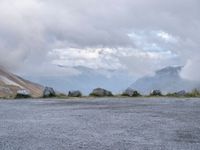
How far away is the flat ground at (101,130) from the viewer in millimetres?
18125

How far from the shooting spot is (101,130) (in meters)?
22.5

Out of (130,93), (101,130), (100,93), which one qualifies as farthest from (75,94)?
(101,130)

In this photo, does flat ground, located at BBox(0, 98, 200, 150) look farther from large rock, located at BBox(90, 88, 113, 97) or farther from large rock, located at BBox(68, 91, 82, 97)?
large rock, located at BBox(68, 91, 82, 97)

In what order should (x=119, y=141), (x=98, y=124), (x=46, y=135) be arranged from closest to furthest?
(x=119, y=141)
(x=46, y=135)
(x=98, y=124)

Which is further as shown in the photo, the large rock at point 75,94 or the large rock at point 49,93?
the large rock at point 75,94

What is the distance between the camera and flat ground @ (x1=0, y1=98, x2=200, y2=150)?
714 inches

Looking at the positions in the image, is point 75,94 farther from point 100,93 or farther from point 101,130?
point 101,130

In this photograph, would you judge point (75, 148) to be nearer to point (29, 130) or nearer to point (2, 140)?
point (2, 140)

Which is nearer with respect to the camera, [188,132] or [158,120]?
[188,132]

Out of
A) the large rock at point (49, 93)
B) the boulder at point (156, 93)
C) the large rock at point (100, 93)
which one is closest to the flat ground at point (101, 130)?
the boulder at point (156, 93)

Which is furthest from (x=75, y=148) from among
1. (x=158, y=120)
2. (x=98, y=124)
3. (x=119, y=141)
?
(x=158, y=120)

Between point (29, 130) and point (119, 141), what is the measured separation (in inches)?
228

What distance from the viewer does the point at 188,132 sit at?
71.4 ft

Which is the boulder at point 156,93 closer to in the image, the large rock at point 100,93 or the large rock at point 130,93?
the large rock at point 130,93
